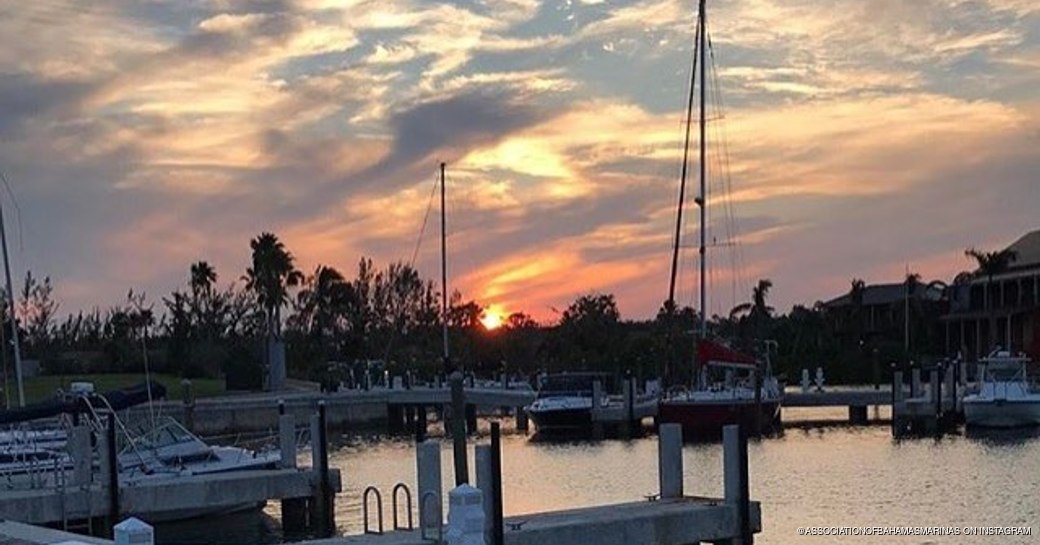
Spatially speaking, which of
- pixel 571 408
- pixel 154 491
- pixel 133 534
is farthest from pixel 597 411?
pixel 133 534

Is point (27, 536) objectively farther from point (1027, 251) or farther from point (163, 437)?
point (1027, 251)

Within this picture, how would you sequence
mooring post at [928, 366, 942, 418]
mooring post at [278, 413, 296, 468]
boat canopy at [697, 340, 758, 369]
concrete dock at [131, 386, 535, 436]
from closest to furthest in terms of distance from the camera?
1. mooring post at [278, 413, 296, 468]
2. boat canopy at [697, 340, 758, 369]
3. mooring post at [928, 366, 942, 418]
4. concrete dock at [131, 386, 535, 436]

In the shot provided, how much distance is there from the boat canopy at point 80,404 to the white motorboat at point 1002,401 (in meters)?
35.3

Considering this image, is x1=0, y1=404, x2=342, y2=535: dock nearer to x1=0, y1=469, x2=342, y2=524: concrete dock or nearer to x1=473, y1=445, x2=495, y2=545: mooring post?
x1=0, y1=469, x2=342, y2=524: concrete dock

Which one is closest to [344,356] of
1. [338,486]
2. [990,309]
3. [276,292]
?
[276,292]

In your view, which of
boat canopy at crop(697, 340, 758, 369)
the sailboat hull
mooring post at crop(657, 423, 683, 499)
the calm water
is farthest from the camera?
the sailboat hull

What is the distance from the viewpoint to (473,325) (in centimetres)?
12200

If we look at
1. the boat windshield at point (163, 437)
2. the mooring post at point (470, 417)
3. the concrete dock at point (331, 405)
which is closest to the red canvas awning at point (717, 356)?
the concrete dock at point (331, 405)

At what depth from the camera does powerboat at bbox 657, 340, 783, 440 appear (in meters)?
58.5

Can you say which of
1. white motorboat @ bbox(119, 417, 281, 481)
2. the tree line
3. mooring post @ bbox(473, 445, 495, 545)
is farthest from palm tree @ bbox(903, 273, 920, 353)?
mooring post @ bbox(473, 445, 495, 545)

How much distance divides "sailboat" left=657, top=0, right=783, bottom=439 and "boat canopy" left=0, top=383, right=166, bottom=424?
82.6 feet

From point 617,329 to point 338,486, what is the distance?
7386 cm

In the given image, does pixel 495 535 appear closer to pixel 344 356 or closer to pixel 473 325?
pixel 344 356

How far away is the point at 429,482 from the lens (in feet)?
69.6
